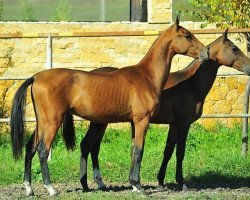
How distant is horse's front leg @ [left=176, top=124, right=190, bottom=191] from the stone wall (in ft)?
14.0

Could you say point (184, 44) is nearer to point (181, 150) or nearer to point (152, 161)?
point (181, 150)

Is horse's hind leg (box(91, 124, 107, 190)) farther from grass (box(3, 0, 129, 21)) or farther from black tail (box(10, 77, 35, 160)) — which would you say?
grass (box(3, 0, 129, 21))

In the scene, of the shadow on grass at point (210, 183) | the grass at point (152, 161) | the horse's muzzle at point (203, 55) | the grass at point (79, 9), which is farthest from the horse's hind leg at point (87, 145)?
the grass at point (79, 9)

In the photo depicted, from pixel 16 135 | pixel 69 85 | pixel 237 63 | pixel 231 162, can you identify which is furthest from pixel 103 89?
pixel 231 162

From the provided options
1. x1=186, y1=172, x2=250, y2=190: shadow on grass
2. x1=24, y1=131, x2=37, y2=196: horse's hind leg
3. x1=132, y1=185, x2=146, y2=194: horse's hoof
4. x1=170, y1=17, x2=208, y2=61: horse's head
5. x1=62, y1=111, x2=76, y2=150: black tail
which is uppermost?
x1=170, y1=17, x2=208, y2=61: horse's head

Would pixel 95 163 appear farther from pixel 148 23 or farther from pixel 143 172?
pixel 148 23

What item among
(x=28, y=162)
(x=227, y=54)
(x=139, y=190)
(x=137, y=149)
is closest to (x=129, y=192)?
(x=139, y=190)

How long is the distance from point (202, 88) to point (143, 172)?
161 cm

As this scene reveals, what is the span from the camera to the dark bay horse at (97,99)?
10.8 m

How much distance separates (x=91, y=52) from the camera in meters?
16.5

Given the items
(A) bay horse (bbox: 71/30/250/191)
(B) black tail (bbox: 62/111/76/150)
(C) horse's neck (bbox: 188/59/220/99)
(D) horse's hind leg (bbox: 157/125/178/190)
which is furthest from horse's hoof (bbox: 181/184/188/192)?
(B) black tail (bbox: 62/111/76/150)

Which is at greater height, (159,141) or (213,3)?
(213,3)

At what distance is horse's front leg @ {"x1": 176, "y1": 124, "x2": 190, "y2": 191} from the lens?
1181cm

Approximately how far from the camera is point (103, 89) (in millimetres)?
11133
